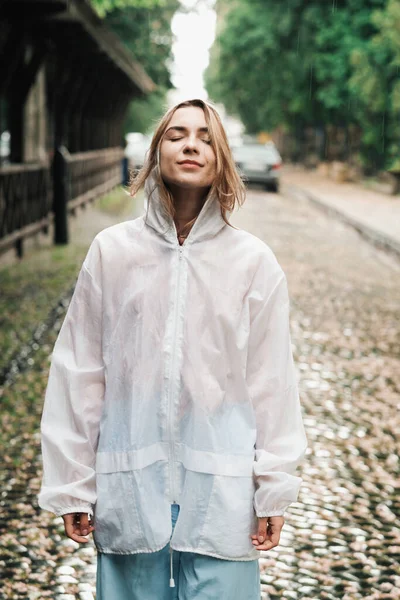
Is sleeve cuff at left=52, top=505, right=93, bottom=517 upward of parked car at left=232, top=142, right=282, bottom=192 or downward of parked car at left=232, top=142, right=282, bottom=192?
upward

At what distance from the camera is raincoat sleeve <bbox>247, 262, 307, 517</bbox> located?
2.19 meters

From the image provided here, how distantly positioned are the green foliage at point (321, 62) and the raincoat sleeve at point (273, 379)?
24139 mm

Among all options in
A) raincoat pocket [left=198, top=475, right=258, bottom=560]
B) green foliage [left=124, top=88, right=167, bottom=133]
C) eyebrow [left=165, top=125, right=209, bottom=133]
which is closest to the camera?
raincoat pocket [left=198, top=475, right=258, bottom=560]

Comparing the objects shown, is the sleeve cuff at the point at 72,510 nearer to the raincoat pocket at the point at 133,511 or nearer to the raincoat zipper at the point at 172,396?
the raincoat pocket at the point at 133,511

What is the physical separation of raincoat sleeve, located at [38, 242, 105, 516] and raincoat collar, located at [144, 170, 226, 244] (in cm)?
17

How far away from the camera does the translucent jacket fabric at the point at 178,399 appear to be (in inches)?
84.0

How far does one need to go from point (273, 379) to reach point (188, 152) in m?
0.59

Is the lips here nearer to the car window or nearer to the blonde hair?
the blonde hair

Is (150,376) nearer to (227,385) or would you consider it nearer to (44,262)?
(227,385)

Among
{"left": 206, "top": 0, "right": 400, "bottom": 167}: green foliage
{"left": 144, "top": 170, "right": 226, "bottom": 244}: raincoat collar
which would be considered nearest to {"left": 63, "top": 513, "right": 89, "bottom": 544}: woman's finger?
{"left": 144, "top": 170, "right": 226, "bottom": 244}: raincoat collar

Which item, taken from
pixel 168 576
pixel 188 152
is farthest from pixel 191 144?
pixel 168 576

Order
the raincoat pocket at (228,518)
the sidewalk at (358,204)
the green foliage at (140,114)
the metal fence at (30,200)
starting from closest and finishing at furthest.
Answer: the raincoat pocket at (228,518) → the metal fence at (30,200) → the sidewalk at (358,204) → the green foliage at (140,114)

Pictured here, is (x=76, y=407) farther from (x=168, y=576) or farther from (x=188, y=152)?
(x=188, y=152)

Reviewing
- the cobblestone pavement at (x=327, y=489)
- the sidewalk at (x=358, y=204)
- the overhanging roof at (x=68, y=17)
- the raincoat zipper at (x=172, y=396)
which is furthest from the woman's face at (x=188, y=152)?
the sidewalk at (x=358, y=204)
